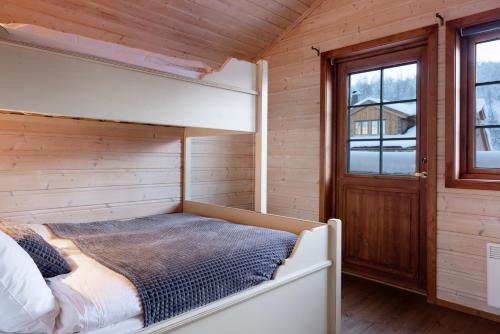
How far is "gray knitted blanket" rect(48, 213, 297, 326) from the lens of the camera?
109cm

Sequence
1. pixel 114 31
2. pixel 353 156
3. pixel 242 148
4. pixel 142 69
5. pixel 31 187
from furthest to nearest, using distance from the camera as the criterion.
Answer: pixel 242 148 < pixel 353 156 < pixel 114 31 < pixel 31 187 < pixel 142 69

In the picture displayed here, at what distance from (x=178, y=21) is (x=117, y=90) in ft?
4.52

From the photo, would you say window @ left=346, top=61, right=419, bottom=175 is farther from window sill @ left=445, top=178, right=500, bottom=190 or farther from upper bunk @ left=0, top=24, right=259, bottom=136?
upper bunk @ left=0, top=24, right=259, bottom=136

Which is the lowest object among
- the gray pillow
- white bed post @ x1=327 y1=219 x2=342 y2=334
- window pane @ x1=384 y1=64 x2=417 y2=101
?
white bed post @ x1=327 y1=219 x2=342 y2=334

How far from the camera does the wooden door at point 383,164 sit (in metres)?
2.48

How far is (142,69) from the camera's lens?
→ 1.48 meters

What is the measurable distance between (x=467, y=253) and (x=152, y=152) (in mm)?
2143

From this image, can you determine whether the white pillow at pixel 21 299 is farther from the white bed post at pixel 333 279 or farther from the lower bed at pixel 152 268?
the white bed post at pixel 333 279

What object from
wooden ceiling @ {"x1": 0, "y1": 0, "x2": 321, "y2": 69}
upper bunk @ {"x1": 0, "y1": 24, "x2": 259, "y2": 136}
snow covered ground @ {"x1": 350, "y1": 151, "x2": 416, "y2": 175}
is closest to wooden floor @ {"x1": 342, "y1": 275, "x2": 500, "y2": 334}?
snow covered ground @ {"x1": 350, "y1": 151, "x2": 416, "y2": 175}

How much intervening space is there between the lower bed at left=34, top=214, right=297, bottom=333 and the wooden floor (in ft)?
2.65

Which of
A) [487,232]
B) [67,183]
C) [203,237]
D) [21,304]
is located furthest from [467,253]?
[67,183]

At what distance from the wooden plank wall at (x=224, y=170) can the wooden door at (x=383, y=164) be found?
85 centimetres

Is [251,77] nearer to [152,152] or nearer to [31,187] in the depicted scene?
[152,152]

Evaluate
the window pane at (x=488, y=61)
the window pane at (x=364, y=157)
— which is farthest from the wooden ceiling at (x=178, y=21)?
the window pane at (x=488, y=61)
